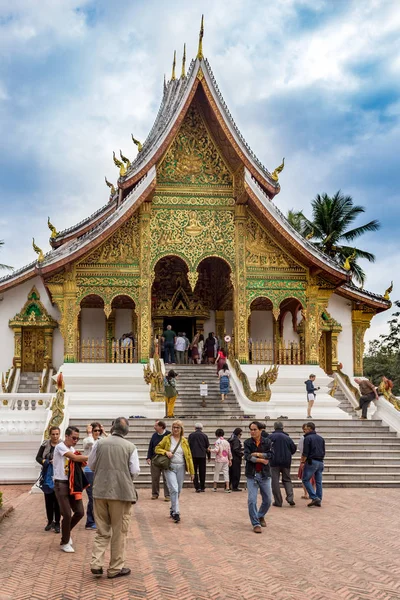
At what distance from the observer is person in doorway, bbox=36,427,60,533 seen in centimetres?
765

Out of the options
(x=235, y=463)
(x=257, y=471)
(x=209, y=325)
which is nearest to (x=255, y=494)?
(x=257, y=471)

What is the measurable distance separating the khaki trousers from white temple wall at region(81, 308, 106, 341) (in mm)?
15237

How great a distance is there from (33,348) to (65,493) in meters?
14.6

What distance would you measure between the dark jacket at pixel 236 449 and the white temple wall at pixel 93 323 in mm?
10218

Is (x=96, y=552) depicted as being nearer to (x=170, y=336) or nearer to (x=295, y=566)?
(x=295, y=566)

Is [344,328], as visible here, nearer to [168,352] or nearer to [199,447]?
[168,352]

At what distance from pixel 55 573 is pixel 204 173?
15.0m

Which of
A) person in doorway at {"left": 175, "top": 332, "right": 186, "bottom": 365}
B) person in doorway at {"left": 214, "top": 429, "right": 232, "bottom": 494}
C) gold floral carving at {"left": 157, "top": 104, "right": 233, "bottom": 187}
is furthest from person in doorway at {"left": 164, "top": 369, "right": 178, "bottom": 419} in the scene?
gold floral carving at {"left": 157, "top": 104, "right": 233, "bottom": 187}

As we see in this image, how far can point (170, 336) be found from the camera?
757 inches

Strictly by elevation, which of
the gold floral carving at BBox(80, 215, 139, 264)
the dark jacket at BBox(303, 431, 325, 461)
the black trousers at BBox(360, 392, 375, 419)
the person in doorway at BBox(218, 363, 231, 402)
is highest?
the gold floral carving at BBox(80, 215, 139, 264)

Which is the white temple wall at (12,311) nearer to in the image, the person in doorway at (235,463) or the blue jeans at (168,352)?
the blue jeans at (168,352)

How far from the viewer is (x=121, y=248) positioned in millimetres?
18562

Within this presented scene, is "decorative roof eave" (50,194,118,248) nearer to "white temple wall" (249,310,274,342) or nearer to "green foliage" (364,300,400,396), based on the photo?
"white temple wall" (249,310,274,342)

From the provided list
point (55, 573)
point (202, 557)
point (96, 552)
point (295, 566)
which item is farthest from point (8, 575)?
point (295, 566)
